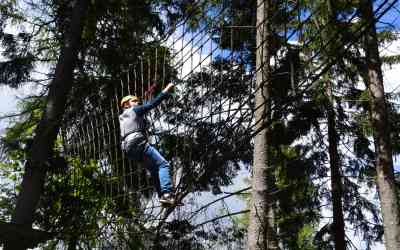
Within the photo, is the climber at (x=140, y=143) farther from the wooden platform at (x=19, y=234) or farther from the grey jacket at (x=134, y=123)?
the wooden platform at (x=19, y=234)

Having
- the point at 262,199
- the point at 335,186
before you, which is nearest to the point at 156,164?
the point at 262,199

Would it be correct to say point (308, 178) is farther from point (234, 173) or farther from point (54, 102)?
point (54, 102)

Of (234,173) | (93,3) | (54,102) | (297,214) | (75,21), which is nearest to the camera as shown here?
(54,102)

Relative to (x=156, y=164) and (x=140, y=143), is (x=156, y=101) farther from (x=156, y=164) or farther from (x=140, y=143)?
(x=156, y=164)

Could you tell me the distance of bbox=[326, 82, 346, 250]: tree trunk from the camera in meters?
10.7

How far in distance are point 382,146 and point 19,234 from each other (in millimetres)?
4622

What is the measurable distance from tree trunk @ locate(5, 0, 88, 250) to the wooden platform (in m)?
0.22

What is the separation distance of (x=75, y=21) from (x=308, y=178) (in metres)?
6.33

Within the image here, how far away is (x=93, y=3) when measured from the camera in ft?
25.8

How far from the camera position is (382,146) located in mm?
6926

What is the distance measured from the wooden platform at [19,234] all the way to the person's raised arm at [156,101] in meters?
2.29

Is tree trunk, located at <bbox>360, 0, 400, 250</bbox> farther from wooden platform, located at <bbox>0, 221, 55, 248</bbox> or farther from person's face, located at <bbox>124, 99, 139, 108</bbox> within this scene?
wooden platform, located at <bbox>0, 221, 55, 248</bbox>

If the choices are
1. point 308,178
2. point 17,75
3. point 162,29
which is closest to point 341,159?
point 308,178

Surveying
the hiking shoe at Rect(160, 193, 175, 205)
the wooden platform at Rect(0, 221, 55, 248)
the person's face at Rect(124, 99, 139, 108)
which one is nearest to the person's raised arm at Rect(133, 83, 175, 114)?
the person's face at Rect(124, 99, 139, 108)
